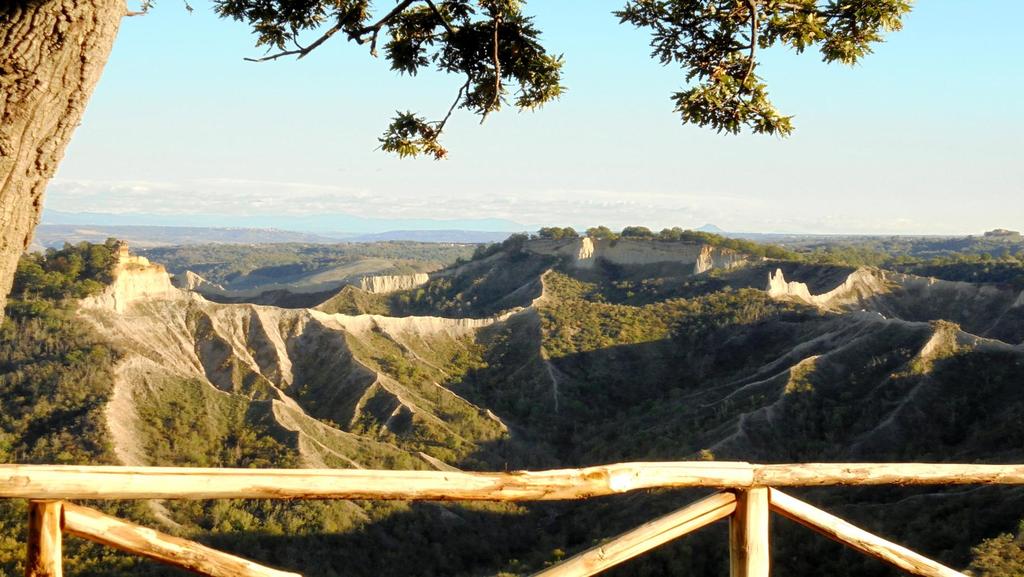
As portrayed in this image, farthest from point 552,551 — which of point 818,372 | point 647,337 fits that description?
point 647,337

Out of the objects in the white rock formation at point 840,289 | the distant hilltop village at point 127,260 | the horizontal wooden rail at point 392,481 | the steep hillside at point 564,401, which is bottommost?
the steep hillside at point 564,401

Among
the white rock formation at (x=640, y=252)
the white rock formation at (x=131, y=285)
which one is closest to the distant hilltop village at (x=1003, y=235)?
the white rock formation at (x=640, y=252)

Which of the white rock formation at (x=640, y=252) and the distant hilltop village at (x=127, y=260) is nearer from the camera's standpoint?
the distant hilltop village at (x=127, y=260)

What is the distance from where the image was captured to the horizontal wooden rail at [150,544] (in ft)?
9.72

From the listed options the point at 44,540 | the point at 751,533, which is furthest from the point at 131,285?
the point at 751,533

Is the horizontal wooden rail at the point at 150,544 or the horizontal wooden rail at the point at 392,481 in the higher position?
the horizontal wooden rail at the point at 392,481

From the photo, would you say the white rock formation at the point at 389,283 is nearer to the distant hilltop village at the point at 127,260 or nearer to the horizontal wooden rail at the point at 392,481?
the distant hilltop village at the point at 127,260

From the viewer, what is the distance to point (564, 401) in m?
39.2

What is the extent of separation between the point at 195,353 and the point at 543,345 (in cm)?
1894

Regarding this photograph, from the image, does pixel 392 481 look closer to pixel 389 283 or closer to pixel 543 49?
pixel 543 49

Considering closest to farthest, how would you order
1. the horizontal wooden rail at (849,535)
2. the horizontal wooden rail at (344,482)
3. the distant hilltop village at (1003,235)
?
the horizontal wooden rail at (344,482)
the horizontal wooden rail at (849,535)
the distant hilltop village at (1003,235)

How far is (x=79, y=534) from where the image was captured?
298cm

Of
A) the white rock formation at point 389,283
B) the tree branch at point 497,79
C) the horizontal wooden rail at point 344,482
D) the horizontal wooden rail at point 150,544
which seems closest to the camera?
the horizontal wooden rail at point 344,482

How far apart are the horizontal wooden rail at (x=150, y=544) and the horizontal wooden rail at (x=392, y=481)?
0.46 feet
